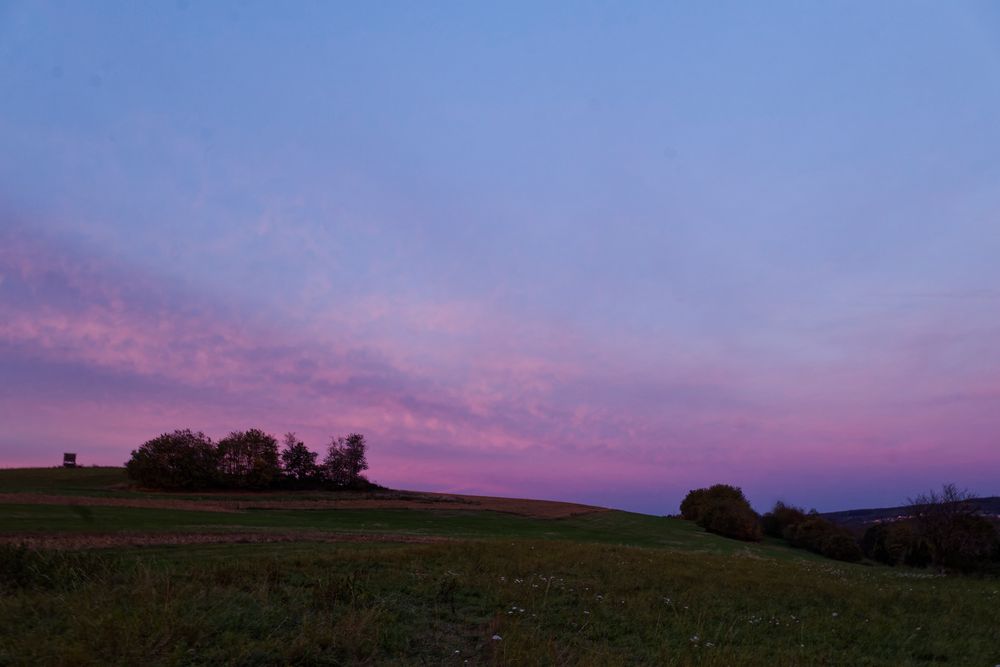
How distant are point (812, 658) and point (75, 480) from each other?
3469 inches

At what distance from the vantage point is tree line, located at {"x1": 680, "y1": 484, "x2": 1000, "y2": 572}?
31906 mm

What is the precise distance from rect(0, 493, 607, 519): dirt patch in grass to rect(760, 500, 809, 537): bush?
2603 centimetres

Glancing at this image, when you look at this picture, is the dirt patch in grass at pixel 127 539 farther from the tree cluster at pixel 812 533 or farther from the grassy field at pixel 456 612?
the tree cluster at pixel 812 533

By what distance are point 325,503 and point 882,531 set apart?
2115 inches

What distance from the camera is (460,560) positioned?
1662cm

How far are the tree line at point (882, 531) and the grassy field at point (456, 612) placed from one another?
46.3 ft

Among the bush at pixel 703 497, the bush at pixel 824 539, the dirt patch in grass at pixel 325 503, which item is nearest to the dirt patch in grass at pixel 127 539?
the dirt patch in grass at pixel 325 503

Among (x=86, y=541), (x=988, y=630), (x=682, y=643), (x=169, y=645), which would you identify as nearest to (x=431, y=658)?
(x=169, y=645)

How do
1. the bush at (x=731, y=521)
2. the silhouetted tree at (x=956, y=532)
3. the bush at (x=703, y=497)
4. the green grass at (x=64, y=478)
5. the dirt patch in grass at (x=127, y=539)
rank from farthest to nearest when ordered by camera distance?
the bush at (x=703, y=497)
the green grass at (x=64, y=478)
the bush at (x=731, y=521)
the silhouetted tree at (x=956, y=532)
the dirt patch in grass at (x=127, y=539)

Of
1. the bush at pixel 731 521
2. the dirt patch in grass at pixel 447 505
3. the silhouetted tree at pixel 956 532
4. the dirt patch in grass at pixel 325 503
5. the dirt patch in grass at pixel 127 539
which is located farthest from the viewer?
the bush at pixel 731 521

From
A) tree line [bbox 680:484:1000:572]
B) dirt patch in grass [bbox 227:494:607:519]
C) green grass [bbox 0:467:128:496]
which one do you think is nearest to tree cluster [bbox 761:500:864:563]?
tree line [bbox 680:484:1000:572]

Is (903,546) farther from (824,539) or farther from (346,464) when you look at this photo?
(346,464)

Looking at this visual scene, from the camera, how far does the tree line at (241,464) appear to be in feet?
237

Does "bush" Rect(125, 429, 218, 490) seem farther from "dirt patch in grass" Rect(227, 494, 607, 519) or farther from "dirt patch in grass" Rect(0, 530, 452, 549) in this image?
"dirt patch in grass" Rect(0, 530, 452, 549)
